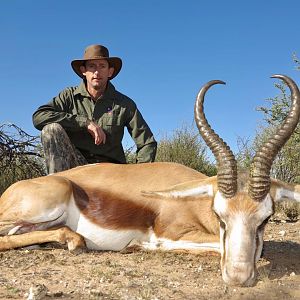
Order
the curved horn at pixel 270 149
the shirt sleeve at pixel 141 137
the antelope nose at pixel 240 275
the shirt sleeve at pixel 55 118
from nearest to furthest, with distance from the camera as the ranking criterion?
the antelope nose at pixel 240 275, the curved horn at pixel 270 149, the shirt sleeve at pixel 55 118, the shirt sleeve at pixel 141 137

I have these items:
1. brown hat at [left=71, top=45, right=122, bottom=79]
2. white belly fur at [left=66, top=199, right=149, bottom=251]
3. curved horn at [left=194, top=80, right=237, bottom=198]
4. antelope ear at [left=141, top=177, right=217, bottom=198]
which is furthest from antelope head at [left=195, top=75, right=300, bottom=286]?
brown hat at [left=71, top=45, right=122, bottom=79]

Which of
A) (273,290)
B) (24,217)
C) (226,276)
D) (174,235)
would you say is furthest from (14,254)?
(273,290)

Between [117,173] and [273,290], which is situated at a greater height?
[117,173]

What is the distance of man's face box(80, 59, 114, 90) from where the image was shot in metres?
7.12

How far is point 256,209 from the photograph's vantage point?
3.80 m

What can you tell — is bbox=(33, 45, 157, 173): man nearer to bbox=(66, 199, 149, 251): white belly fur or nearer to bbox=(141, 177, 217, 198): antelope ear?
bbox=(66, 199, 149, 251): white belly fur

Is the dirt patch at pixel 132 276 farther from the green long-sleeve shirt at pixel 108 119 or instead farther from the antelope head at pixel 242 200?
the green long-sleeve shirt at pixel 108 119

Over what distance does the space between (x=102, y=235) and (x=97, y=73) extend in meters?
3.01

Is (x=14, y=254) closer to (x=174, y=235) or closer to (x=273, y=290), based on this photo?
(x=174, y=235)

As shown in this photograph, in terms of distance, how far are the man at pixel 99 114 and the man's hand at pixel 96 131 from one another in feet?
0.48

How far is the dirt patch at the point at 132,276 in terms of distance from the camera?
3.35m

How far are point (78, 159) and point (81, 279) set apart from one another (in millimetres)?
3410

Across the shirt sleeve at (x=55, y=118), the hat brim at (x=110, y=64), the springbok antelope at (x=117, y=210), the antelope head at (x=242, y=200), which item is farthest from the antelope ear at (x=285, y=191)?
the hat brim at (x=110, y=64)

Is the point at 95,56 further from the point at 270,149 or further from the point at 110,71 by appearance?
the point at 270,149
